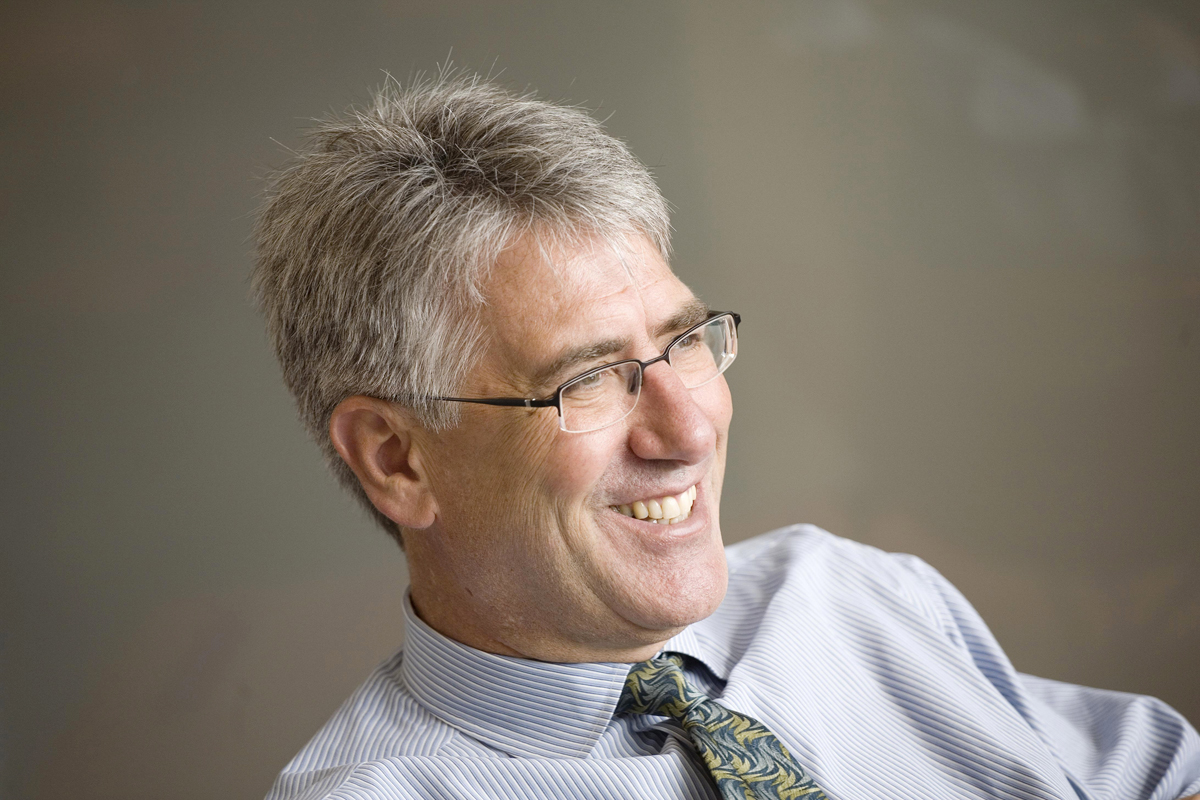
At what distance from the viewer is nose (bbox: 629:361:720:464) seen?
126 centimetres

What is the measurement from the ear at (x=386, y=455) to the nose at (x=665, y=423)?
1.03 ft

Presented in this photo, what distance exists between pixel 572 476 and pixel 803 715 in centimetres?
56

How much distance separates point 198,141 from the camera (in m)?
2.46

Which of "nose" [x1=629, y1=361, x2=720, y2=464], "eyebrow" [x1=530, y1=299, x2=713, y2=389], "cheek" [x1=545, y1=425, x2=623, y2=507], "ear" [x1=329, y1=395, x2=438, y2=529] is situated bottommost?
"ear" [x1=329, y1=395, x2=438, y2=529]

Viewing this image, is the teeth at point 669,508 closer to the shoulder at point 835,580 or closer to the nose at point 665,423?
the nose at point 665,423

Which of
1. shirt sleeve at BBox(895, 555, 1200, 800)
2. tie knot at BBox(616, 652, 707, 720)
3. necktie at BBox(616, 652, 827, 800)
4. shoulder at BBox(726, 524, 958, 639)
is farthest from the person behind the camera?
shoulder at BBox(726, 524, 958, 639)

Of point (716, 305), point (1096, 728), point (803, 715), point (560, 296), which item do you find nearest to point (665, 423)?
point (560, 296)

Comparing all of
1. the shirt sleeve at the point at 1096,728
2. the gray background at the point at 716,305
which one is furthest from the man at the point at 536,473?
the gray background at the point at 716,305

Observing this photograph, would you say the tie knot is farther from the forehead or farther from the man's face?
the forehead

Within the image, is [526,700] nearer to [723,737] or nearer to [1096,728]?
[723,737]

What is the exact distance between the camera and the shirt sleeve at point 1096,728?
1575mm

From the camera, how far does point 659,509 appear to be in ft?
4.27

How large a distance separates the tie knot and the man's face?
0.04 m

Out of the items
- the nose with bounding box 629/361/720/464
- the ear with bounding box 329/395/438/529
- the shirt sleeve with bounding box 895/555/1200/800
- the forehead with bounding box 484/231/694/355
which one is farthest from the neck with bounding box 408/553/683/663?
the shirt sleeve with bounding box 895/555/1200/800
